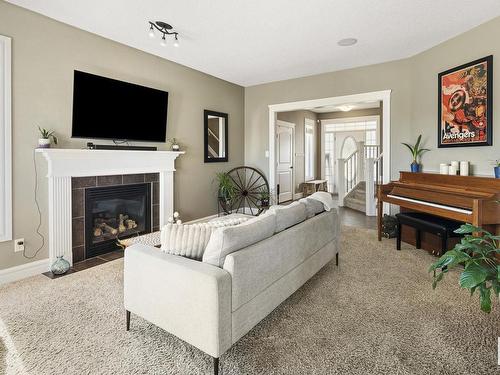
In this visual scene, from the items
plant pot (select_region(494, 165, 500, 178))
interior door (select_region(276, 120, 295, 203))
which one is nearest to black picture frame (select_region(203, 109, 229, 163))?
interior door (select_region(276, 120, 295, 203))

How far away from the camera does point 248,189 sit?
618 cm

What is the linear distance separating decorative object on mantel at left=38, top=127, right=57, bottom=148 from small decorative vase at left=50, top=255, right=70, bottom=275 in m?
1.18

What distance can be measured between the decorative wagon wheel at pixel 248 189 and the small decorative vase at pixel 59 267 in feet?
10.2

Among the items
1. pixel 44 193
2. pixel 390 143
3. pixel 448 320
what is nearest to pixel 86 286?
pixel 44 193

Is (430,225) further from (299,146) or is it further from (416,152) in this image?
(299,146)

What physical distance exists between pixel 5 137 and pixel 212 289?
2.71 meters

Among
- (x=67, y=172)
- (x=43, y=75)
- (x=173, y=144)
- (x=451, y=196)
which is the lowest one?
(x=451, y=196)

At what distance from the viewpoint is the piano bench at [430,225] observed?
10.3 feet

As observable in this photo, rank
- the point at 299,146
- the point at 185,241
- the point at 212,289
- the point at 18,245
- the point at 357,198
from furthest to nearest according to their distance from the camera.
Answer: the point at 299,146 → the point at 357,198 → the point at 18,245 → the point at 185,241 → the point at 212,289

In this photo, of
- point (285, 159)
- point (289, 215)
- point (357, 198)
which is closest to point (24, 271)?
point (289, 215)

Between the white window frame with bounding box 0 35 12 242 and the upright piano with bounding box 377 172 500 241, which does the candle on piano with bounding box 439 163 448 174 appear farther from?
the white window frame with bounding box 0 35 12 242

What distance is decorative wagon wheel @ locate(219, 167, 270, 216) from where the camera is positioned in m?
5.90

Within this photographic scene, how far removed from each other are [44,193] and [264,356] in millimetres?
2814

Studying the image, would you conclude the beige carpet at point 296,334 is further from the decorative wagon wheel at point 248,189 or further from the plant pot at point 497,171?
the decorative wagon wheel at point 248,189
